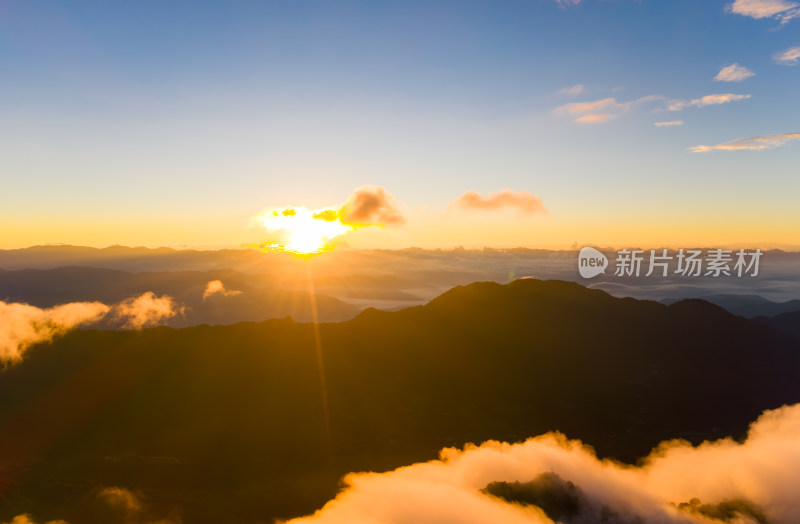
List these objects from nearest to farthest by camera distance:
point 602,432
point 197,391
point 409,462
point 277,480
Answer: point 277,480 → point 409,462 → point 602,432 → point 197,391

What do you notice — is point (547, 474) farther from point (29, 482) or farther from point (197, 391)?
point (29, 482)

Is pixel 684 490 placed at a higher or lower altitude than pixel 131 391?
lower

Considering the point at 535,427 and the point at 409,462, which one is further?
the point at 535,427

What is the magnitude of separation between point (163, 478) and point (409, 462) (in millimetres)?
74002

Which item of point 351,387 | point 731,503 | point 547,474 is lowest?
point 731,503

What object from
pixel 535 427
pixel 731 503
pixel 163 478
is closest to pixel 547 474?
pixel 535 427

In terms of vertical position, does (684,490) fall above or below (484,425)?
Answer: below

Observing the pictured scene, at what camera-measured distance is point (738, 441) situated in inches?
6713

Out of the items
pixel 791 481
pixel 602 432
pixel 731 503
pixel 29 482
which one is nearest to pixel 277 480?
pixel 29 482

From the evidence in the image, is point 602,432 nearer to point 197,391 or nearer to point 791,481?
point 791,481

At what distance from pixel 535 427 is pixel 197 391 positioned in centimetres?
13430

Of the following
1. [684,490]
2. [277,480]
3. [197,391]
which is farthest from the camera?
[197,391]

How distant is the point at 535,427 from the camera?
588 ft

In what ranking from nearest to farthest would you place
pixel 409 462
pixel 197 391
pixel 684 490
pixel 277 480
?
pixel 277 480 → pixel 409 462 → pixel 684 490 → pixel 197 391
